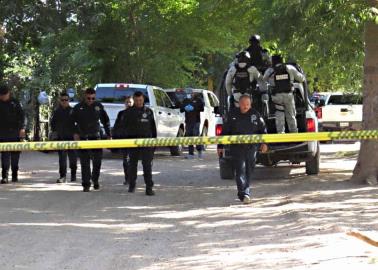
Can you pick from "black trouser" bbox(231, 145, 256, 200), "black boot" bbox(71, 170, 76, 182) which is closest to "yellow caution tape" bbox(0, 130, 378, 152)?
"black trouser" bbox(231, 145, 256, 200)

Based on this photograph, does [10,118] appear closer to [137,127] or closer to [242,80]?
[137,127]

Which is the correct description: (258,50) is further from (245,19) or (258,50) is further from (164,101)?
(164,101)

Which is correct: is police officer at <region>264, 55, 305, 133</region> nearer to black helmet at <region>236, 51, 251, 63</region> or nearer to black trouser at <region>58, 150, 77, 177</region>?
black helmet at <region>236, 51, 251, 63</region>

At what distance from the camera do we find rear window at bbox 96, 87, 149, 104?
18.1 m

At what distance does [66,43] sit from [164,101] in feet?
20.6

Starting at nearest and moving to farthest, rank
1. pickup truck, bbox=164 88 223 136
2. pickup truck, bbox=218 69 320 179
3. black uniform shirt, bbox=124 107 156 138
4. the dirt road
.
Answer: the dirt road < black uniform shirt, bbox=124 107 156 138 < pickup truck, bbox=218 69 320 179 < pickup truck, bbox=164 88 223 136

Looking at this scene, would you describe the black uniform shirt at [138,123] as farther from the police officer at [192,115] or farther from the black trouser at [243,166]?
the police officer at [192,115]

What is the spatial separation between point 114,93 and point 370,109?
856 cm

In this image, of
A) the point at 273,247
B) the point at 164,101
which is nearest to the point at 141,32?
the point at 164,101

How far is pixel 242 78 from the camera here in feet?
42.2

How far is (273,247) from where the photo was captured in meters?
7.03

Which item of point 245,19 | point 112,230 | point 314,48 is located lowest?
point 112,230

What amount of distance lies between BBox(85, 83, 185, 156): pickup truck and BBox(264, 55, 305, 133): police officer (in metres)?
5.77

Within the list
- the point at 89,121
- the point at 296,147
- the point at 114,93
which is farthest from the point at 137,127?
the point at 114,93
